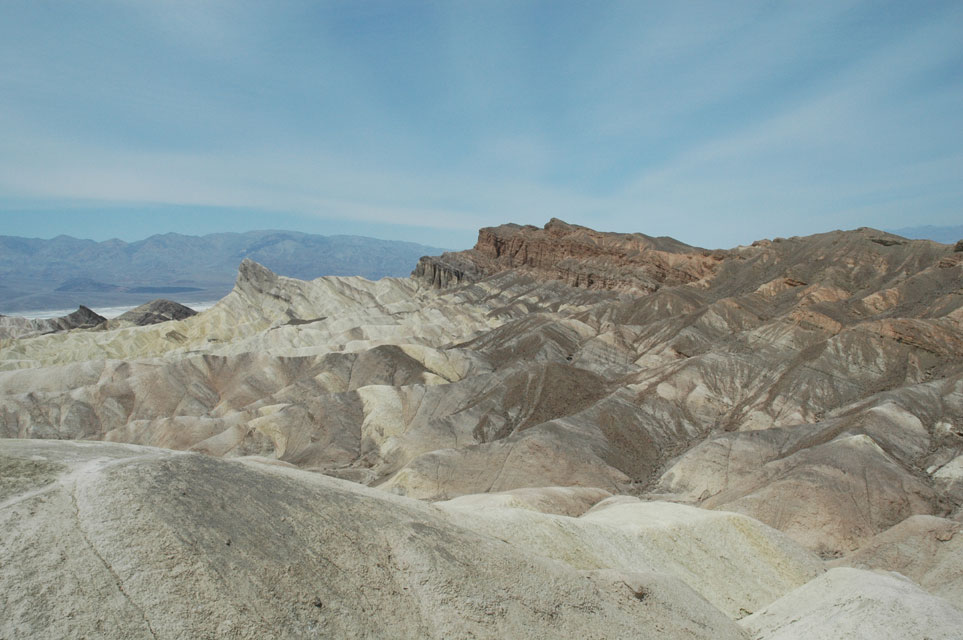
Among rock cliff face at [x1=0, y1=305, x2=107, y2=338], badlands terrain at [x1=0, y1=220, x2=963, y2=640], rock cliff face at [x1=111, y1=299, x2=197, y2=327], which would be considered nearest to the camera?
badlands terrain at [x1=0, y1=220, x2=963, y2=640]

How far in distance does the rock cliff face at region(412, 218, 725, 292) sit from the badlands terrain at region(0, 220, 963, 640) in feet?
2.83

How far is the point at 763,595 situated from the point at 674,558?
3.53 meters

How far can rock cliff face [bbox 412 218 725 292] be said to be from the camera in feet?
315

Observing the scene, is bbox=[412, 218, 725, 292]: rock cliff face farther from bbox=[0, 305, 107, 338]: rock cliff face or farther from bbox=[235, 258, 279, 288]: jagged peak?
bbox=[0, 305, 107, 338]: rock cliff face

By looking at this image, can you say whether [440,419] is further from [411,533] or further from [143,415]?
[411,533]

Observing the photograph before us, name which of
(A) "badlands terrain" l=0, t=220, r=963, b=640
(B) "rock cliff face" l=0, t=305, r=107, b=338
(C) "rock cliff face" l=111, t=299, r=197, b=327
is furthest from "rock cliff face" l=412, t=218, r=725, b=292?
(B) "rock cliff face" l=0, t=305, r=107, b=338

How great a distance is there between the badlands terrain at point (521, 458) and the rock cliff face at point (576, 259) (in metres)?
0.86

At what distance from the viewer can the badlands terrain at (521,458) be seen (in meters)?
10.8

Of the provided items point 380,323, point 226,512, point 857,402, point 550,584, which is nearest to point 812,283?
point 857,402

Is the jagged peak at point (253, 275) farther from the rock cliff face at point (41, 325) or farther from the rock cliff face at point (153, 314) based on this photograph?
the rock cliff face at point (41, 325)

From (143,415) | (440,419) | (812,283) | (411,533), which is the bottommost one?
(143,415)

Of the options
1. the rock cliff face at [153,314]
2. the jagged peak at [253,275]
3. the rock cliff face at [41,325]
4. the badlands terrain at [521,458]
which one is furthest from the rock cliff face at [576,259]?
the rock cliff face at [41,325]

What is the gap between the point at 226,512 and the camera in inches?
471

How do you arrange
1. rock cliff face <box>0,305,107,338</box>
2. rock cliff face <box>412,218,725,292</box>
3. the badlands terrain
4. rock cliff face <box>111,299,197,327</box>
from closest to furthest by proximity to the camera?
the badlands terrain < rock cliff face <box>0,305,107,338</box> < rock cliff face <box>412,218,725,292</box> < rock cliff face <box>111,299,197,327</box>
